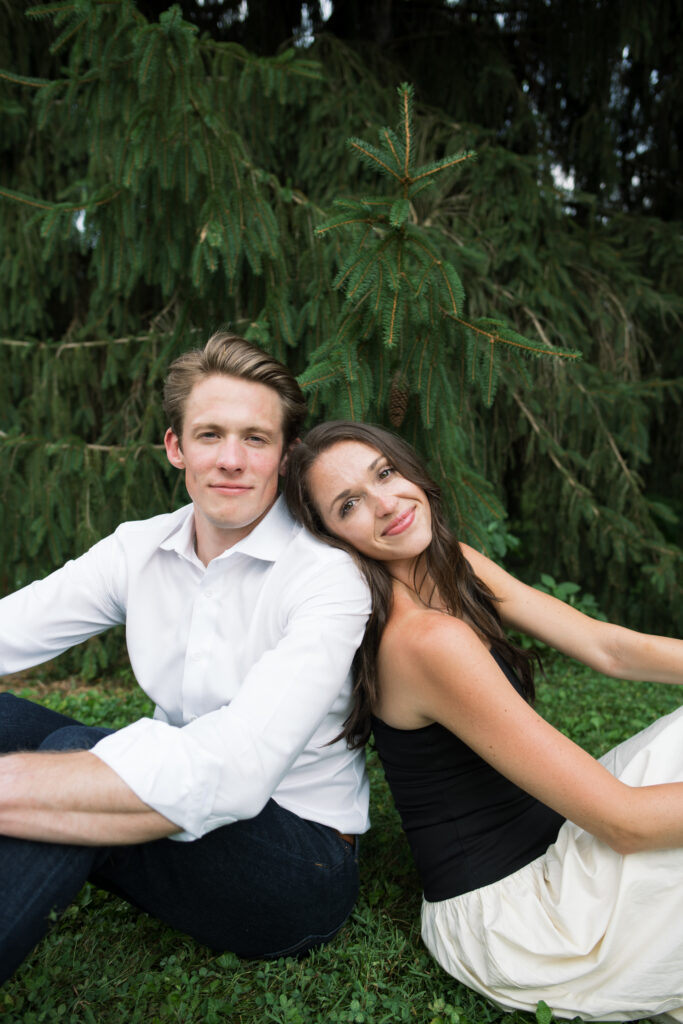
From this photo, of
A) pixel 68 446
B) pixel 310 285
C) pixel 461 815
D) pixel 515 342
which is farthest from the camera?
pixel 68 446

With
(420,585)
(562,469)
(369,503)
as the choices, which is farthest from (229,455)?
(562,469)

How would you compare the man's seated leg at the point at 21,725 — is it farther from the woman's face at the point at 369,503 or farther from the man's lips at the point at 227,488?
the woman's face at the point at 369,503

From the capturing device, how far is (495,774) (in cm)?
188

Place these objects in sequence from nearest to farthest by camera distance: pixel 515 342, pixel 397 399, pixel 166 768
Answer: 1. pixel 166 768
2. pixel 515 342
3. pixel 397 399

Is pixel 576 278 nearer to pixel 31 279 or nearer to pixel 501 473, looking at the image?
pixel 501 473

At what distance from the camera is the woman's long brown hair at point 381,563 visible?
196 cm

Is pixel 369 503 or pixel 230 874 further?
pixel 369 503

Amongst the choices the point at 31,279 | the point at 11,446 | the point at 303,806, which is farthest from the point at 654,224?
the point at 303,806

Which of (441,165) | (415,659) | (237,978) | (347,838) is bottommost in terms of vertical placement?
(237,978)

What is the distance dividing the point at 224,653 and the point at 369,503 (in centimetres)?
53

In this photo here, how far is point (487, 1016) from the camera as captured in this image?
180cm

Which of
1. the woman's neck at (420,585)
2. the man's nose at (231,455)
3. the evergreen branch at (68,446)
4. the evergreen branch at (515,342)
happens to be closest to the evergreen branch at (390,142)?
the evergreen branch at (515,342)

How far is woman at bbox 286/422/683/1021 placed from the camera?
5.28 feet

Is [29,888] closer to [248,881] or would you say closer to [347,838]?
[248,881]
